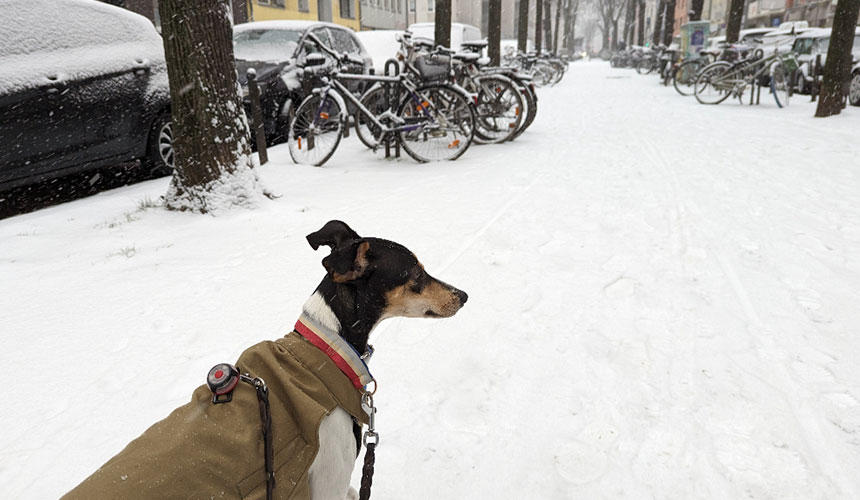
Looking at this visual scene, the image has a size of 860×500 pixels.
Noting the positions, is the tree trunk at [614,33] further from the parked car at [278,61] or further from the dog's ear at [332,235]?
the dog's ear at [332,235]

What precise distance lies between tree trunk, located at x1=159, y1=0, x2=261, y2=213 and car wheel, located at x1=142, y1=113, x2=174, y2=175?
52.8 inches

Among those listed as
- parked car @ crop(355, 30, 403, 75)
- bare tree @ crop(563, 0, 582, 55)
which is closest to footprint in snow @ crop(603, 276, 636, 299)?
parked car @ crop(355, 30, 403, 75)

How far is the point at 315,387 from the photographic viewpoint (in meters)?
1.40

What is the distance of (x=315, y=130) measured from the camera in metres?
6.98

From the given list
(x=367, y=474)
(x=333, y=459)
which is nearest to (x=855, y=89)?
(x=367, y=474)

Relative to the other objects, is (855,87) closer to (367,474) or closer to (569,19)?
(367,474)

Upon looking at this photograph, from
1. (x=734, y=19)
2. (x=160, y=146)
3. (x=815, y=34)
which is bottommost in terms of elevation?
(x=160, y=146)

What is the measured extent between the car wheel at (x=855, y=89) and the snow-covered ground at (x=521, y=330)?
752cm

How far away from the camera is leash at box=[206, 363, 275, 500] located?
1.25 m

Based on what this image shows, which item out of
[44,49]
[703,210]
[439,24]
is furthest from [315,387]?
[439,24]

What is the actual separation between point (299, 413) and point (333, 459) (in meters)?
0.20

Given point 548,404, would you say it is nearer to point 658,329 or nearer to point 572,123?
point 658,329

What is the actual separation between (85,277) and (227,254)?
0.92 metres

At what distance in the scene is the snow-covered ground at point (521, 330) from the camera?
2.04 m
